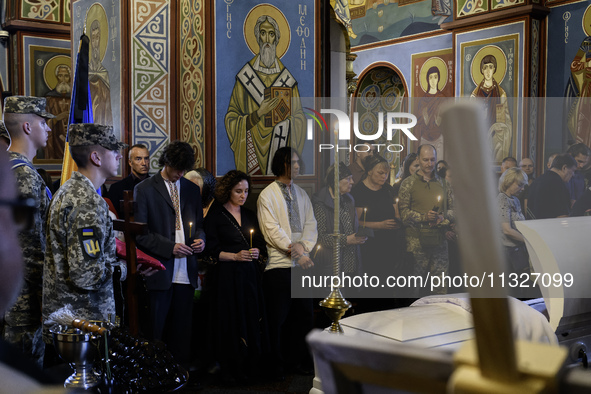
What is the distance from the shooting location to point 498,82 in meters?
10.5

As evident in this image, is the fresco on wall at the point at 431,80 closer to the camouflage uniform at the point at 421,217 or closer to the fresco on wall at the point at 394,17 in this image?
the fresco on wall at the point at 394,17

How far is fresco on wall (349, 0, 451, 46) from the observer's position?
1292cm

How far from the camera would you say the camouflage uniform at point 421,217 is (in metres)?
4.62

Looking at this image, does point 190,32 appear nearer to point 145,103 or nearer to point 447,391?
point 145,103

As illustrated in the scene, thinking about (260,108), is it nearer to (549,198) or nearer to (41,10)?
(549,198)

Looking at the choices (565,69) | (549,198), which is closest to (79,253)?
(549,198)

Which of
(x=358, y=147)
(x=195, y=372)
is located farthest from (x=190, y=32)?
(x=195, y=372)

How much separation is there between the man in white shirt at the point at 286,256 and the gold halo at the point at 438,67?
29.0 feet

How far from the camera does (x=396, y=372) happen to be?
0.44m

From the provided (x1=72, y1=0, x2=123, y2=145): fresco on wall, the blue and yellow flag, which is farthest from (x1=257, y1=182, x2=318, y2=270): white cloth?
(x1=72, y1=0, x2=123, y2=145): fresco on wall

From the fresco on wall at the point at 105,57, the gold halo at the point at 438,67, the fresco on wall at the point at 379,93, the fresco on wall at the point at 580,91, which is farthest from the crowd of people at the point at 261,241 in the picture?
the fresco on wall at the point at 379,93

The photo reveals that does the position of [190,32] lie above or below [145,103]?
above

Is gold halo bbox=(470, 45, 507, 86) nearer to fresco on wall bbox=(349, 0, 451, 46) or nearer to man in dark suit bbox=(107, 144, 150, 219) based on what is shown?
fresco on wall bbox=(349, 0, 451, 46)

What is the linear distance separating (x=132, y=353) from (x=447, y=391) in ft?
7.54
